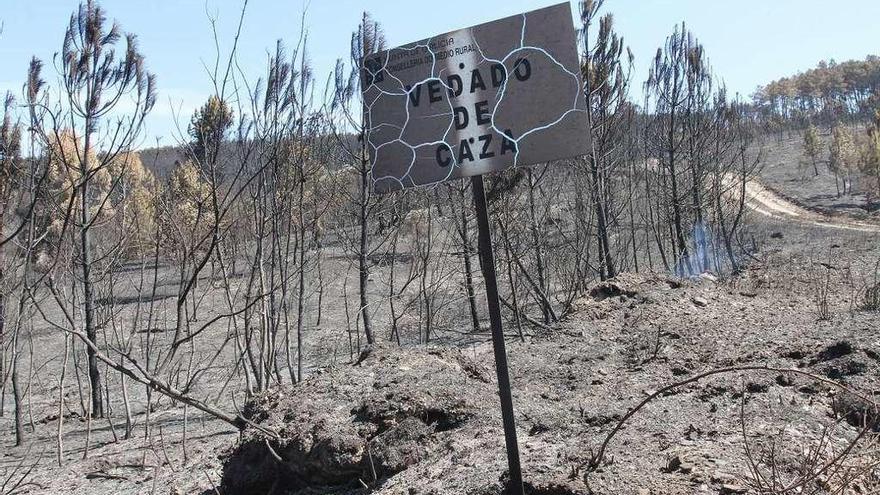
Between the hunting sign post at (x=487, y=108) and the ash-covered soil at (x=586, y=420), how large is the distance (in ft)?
2.15

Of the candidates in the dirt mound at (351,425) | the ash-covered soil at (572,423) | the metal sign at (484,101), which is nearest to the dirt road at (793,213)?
the ash-covered soil at (572,423)

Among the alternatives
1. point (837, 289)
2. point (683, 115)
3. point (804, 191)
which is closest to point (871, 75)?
point (804, 191)

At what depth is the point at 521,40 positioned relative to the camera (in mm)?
2932

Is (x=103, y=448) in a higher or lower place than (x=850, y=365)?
lower

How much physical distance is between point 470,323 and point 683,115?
722 centimetres

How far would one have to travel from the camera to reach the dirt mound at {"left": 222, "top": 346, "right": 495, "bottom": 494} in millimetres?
3938

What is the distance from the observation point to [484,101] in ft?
9.76

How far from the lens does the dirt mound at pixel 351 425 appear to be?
3.94 m

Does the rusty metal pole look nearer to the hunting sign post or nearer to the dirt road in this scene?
the hunting sign post

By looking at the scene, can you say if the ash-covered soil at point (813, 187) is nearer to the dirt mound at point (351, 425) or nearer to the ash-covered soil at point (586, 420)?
the ash-covered soil at point (586, 420)

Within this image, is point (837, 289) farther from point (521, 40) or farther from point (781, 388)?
point (521, 40)

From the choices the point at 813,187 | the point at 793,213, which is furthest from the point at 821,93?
the point at 793,213

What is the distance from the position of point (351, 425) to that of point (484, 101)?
Result: 214 cm

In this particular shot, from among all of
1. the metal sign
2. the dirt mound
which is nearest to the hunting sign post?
the metal sign
